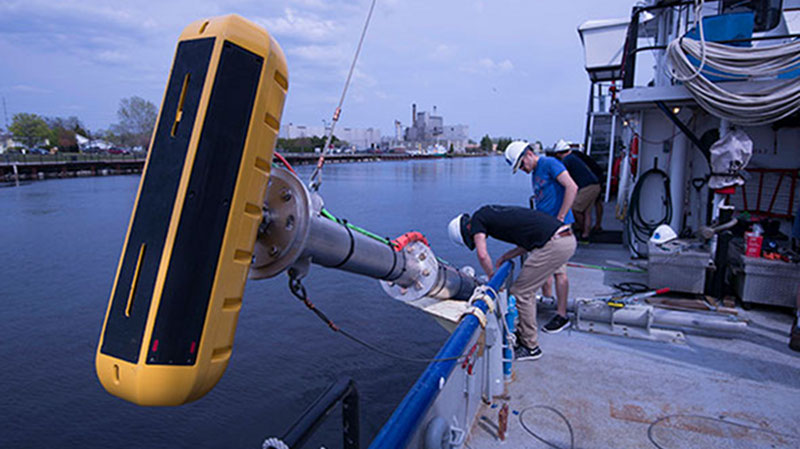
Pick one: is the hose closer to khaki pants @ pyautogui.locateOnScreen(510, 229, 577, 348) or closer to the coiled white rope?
the coiled white rope

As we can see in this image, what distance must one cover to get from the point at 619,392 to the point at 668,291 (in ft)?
8.55

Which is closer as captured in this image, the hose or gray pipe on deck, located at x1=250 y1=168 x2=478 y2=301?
gray pipe on deck, located at x1=250 y1=168 x2=478 y2=301

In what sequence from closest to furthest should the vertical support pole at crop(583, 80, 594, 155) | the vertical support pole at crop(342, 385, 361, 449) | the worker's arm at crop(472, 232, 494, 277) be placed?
the vertical support pole at crop(342, 385, 361, 449) < the worker's arm at crop(472, 232, 494, 277) < the vertical support pole at crop(583, 80, 594, 155)

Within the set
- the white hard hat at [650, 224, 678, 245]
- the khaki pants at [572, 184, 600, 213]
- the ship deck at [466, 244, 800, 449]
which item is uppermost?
the khaki pants at [572, 184, 600, 213]

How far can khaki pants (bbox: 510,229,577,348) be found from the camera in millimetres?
4156

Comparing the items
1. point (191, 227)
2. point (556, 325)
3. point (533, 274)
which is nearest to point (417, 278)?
point (533, 274)

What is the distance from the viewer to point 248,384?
792 centimetres

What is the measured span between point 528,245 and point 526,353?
1.00 metres

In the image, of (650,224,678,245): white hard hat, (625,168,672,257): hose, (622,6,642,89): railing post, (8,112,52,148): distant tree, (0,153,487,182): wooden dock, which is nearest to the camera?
(650,224,678,245): white hard hat

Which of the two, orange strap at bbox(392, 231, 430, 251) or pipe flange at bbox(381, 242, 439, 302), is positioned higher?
orange strap at bbox(392, 231, 430, 251)

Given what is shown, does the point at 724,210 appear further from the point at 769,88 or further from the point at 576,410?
the point at 576,410

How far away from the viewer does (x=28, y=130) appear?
89438 mm

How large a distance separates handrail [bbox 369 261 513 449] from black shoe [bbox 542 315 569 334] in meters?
2.17

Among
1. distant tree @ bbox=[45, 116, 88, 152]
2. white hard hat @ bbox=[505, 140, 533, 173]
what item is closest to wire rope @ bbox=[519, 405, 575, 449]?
white hard hat @ bbox=[505, 140, 533, 173]
